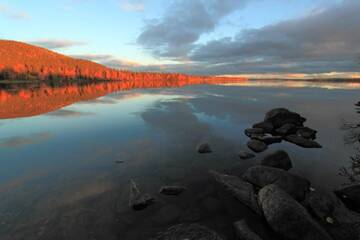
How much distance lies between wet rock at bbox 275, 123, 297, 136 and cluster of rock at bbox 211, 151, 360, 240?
1332 centimetres

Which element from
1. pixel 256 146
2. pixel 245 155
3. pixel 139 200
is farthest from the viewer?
pixel 256 146

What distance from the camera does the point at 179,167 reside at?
14781 millimetres

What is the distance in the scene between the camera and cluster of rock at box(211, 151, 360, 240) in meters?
7.92

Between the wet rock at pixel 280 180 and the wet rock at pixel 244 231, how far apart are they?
12.2ft

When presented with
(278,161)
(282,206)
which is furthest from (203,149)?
(282,206)

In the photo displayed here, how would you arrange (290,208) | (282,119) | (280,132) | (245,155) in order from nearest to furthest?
(290,208) < (245,155) < (280,132) < (282,119)

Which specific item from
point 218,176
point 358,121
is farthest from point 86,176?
point 358,121

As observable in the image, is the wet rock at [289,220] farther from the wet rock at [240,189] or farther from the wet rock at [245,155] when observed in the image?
the wet rock at [245,155]

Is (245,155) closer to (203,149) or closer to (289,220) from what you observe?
(203,149)

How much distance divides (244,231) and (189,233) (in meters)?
2.28

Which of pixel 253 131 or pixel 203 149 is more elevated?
pixel 253 131

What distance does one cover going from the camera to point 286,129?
2467cm

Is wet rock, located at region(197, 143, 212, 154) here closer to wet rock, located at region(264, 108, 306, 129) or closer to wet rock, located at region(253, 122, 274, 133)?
wet rock, located at region(253, 122, 274, 133)

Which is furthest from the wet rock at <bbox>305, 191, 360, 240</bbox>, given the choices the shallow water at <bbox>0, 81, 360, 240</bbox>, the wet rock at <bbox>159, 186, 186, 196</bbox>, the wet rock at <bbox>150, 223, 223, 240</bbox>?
the wet rock at <bbox>159, 186, 186, 196</bbox>
